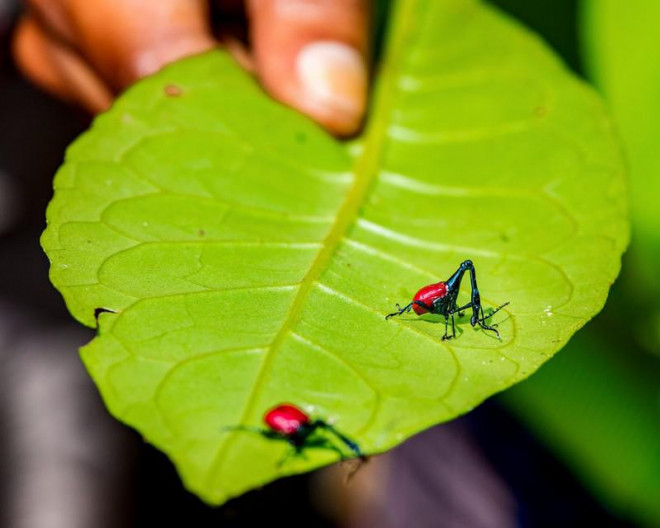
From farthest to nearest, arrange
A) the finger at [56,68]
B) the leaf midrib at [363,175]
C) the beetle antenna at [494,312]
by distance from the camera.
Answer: the finger at [56,68], the beetle antenna at [494,312], the leaf midrib at [363,175]

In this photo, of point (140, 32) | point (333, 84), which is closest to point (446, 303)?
point (333, 84)

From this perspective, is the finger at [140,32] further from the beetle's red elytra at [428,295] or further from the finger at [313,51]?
the beetle's red elytra at [428,295]

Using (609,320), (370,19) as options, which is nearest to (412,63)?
(370,19)

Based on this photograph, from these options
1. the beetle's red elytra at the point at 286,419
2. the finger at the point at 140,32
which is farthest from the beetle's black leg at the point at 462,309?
the finger at the point at 140,32

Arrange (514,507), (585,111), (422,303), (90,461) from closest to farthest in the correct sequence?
(422,303) → (585,111) → (514,507) → (90,461)

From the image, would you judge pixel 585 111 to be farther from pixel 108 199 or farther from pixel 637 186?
pixel 108 199

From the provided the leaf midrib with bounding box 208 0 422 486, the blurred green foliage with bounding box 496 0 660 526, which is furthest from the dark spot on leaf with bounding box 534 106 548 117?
the blurred green foliage with bounding box 496 0 660 526
